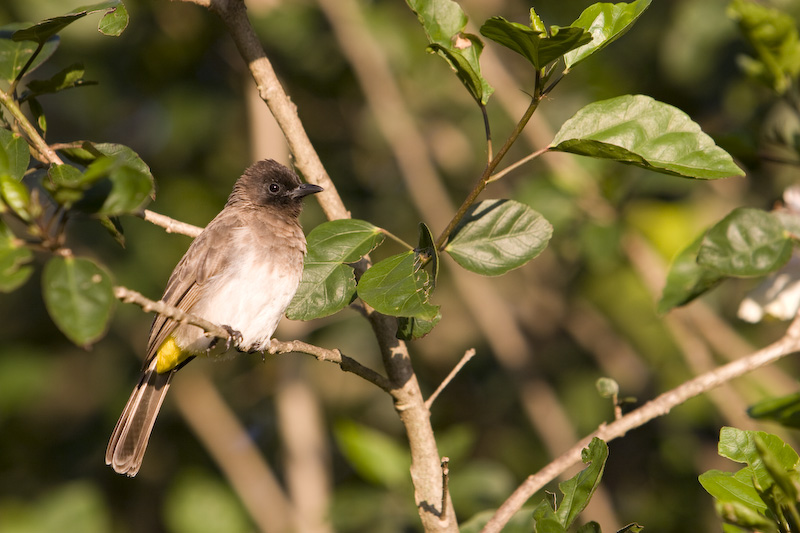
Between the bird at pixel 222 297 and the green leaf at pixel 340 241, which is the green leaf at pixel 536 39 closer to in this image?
the green leaf at pixel 340 241

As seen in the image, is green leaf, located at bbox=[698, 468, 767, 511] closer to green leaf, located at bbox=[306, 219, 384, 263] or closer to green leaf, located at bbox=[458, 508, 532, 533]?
green leaf, located at bbox=[458, 508, 532, 533]

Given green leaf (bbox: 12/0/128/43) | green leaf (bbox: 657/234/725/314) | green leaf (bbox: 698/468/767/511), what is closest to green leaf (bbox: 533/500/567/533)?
green leaf (bbox: 698/468/767/511)

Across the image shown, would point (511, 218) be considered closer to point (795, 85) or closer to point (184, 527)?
point (795, 85)

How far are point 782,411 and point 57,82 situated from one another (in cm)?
227

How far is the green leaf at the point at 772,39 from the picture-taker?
2.64 metres

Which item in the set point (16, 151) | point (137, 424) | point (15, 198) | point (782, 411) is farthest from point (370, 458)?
point (15, 198)

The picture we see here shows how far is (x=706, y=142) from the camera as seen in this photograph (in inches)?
72.4

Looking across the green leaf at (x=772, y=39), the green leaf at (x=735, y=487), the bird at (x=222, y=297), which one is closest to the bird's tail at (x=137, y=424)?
the bird at (x=222, y=297)

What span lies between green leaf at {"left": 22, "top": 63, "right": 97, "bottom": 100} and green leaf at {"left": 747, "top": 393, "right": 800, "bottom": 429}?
219 cm

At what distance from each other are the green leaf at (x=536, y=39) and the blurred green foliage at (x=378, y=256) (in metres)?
2.30

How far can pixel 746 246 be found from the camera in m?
2.26

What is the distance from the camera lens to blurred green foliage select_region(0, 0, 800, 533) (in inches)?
173

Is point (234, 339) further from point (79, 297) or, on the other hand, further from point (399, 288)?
point (79, 297)

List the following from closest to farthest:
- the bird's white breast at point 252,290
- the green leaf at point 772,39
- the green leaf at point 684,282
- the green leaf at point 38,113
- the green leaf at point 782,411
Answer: the green leaf at point 782,411, the green leaf at point 38,113, the green leaf at point 684,282, the green leaf at point 772,39, the bird's white breast at point 252,290
